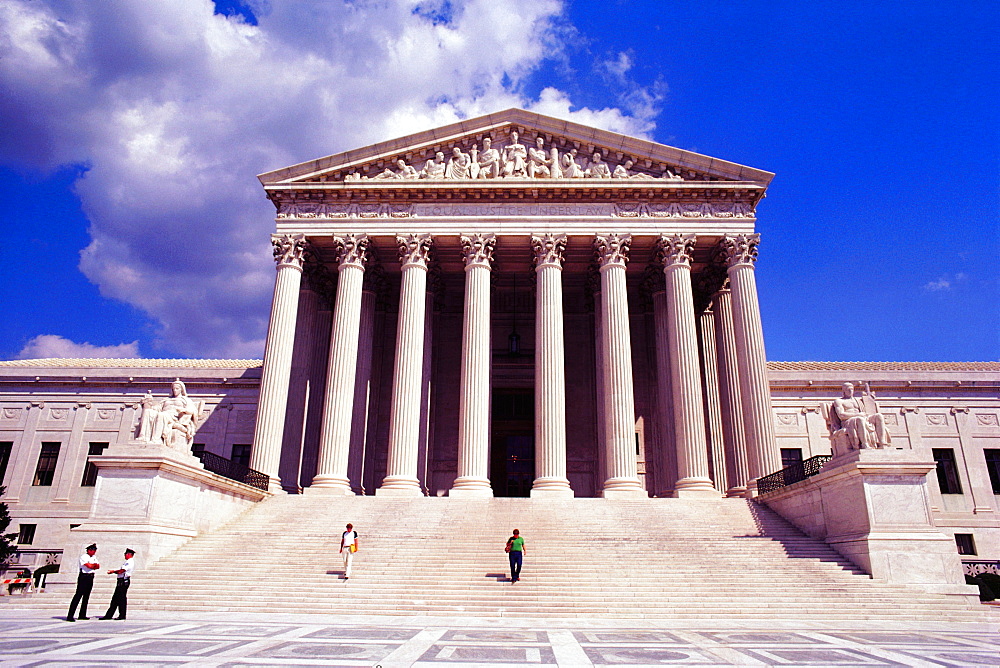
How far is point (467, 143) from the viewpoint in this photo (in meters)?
30.0

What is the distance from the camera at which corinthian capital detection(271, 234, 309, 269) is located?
28500 mm

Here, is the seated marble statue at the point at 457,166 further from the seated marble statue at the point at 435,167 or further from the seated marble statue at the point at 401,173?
the seated marble statue at the point at 401,173

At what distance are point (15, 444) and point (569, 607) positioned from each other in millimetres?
32467

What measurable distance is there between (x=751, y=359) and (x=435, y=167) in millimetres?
16512

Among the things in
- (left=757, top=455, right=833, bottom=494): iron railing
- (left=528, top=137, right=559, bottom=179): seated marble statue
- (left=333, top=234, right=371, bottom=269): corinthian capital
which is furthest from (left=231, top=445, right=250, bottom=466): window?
(left=757, top=455, right=833, bottom=494): iron railing

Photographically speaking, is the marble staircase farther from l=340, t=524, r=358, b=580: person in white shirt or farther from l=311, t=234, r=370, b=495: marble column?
l=311, t=234, r=370, b=495: marble column

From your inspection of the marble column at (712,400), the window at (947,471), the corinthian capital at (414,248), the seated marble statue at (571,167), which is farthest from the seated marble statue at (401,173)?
the window at (947,471)

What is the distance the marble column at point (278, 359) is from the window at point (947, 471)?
102 ft

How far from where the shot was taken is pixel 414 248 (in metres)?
28.5

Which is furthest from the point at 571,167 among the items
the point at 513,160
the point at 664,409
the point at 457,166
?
the point at 664,409

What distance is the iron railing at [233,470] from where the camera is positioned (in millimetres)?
22348

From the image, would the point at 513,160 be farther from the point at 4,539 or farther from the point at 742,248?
the point at 4,539

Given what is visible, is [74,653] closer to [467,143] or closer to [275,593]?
[275,593]

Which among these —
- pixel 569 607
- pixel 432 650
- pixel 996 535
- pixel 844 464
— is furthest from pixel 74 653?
pixel 996 535
